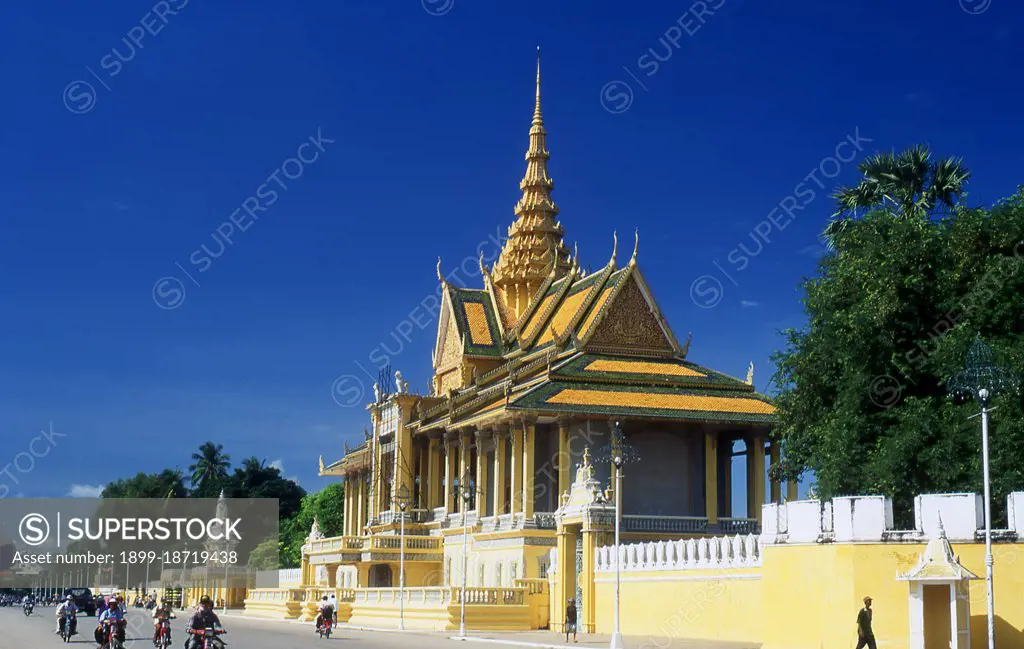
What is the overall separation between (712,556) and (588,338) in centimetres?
2527

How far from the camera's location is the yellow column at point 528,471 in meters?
50.4

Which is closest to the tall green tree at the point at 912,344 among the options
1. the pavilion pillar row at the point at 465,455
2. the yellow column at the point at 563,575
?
the yellow column at the point at 563,575

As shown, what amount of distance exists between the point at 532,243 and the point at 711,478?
19832 mm

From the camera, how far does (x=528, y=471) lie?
51188 millimetres

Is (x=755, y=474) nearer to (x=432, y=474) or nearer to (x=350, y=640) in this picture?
(x=432, y=474)

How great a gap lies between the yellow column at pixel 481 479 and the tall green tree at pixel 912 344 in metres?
22.3

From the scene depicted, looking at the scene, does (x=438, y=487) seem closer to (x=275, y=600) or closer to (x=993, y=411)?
(x=275, y=600)

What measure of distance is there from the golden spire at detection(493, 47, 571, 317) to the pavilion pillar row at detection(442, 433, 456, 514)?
29.7ft

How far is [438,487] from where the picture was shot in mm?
64438

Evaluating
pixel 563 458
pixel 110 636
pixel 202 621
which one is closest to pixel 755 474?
pixel 563 458

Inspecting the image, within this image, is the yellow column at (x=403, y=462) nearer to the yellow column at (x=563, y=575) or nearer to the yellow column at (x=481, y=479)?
the yellow column at (x=481, y=479)

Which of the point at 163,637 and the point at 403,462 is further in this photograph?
the point at 403,462

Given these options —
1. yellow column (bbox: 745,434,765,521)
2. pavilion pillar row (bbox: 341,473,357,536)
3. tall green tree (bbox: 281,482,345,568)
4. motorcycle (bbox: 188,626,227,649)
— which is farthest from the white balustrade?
tall green tree (bbox: 281,482,345,568)

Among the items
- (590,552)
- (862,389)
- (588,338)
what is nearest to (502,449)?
(588,338)
